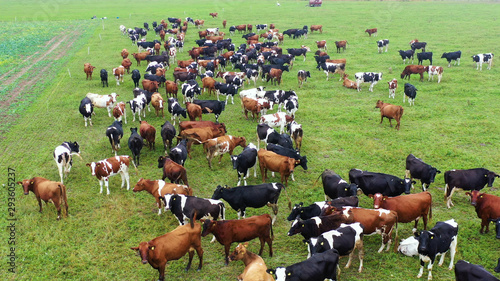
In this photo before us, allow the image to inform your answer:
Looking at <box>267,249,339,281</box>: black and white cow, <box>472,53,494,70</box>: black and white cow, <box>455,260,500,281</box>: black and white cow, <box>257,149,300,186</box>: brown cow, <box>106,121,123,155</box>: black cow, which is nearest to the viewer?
<box>455,260,500,281</box>: black and white cow

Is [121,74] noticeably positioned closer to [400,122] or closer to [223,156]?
[223,156]

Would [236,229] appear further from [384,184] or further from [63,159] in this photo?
[63,159]

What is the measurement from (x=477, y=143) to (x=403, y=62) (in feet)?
49.7

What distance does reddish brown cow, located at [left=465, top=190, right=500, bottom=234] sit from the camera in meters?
9.24

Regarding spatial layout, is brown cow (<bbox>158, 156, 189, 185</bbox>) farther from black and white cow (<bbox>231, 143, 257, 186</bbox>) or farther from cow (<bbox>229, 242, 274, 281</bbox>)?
cow (<bbox>229, 242, 274, 281</bbox>)

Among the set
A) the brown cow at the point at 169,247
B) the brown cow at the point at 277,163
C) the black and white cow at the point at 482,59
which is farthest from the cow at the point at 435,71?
the brown cow at the point at 169,247

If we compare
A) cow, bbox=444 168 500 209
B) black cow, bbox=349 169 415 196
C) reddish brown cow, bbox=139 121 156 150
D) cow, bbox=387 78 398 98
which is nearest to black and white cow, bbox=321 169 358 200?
black cow, bbox=349 169 415 196

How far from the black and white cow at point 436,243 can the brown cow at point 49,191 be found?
30.0 ft

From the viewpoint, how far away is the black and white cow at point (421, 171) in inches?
439

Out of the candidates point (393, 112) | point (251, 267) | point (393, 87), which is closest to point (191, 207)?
point (251, 267)

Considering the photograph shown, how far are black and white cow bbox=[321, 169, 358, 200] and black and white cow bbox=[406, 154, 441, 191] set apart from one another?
8.51 feet

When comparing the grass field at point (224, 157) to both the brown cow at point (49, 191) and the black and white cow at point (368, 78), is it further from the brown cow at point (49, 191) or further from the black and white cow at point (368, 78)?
the black and white cow at point (368, 78)

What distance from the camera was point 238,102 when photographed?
2055 cm

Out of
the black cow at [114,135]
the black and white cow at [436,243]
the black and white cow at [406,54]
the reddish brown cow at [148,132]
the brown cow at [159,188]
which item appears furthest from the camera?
the black and white cow at [406,54]
